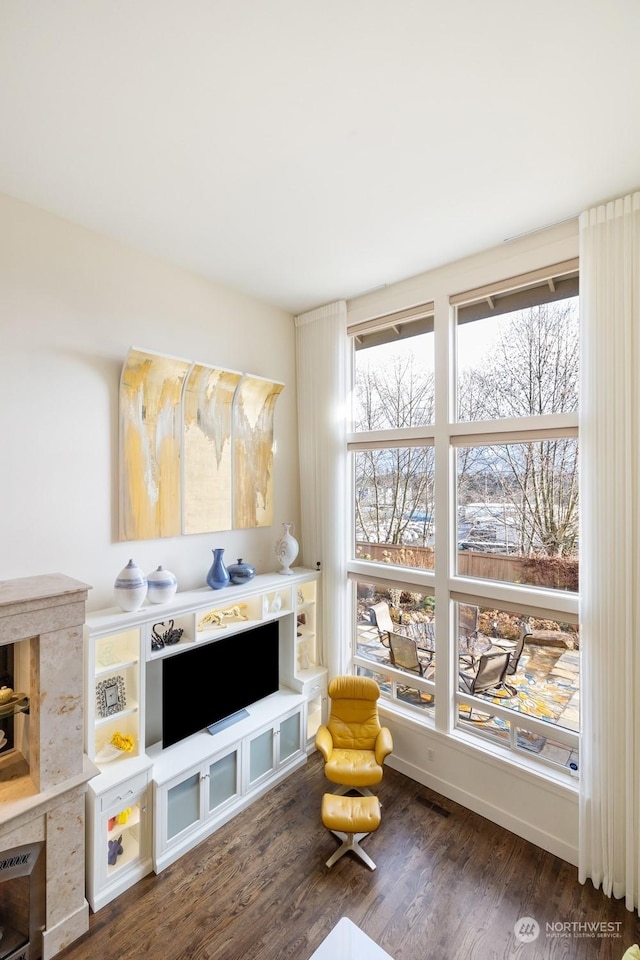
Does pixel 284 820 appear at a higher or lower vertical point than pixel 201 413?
lower

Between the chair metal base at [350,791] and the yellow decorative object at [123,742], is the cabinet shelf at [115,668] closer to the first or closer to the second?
the yellow decorative object at [123,742]

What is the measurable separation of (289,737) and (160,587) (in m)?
1.67

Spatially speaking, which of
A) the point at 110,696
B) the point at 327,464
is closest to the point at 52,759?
the point at 110,696

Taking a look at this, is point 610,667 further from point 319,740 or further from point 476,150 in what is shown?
point 476,150

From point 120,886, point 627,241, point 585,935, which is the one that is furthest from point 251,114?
point 585,935

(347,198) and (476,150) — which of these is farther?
(347,198)

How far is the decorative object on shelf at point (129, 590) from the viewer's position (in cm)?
240

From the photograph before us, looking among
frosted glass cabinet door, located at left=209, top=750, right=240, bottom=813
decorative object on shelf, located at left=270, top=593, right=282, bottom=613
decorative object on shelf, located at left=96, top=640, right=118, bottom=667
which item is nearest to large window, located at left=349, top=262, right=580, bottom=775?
decorative object on shelf, located at left=270, top=593, right=282, bottom=613

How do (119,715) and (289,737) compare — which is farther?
(289,737)

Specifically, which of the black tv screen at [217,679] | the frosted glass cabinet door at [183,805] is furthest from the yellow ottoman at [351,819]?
the black tv screen at [217,679]

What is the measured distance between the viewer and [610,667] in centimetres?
228

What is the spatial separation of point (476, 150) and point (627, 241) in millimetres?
1004

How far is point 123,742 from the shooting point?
2.41 metres

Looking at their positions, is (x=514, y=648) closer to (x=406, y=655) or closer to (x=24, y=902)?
(x=406, y=655)
